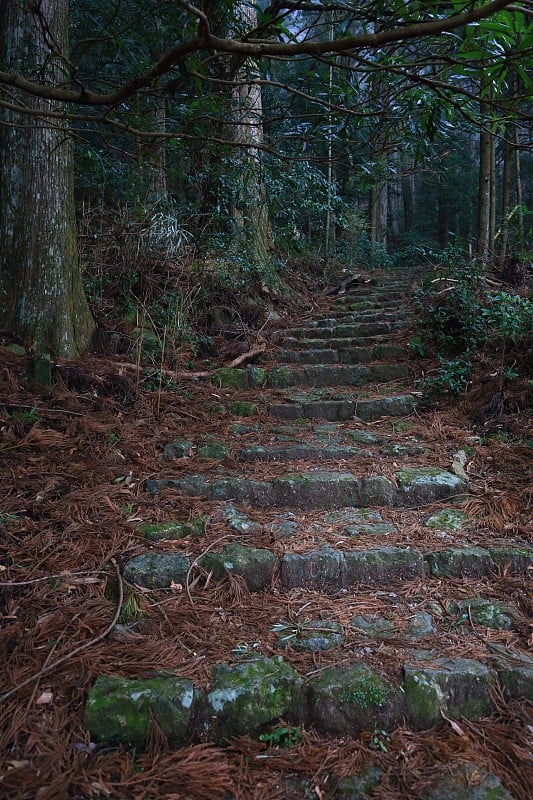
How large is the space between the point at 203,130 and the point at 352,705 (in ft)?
11.0

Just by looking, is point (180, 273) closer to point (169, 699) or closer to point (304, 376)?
point (304, 376)

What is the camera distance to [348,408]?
386cm

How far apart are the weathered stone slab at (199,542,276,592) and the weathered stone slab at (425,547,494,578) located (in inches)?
29.1

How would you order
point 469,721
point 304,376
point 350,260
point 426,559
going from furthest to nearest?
1. point 350,260
2. point 304,376
3. point 426,559
4. point 469,721

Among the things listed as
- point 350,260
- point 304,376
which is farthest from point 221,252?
point 350,260

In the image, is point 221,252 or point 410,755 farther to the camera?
point 221,252

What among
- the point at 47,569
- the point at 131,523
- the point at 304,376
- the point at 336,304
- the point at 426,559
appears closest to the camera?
the point at 47,569

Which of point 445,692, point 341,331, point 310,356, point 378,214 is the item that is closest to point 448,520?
point 445,692

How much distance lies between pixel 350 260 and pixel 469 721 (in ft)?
34.6

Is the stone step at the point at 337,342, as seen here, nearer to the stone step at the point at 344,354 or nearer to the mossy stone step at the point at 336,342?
the mossy stone step at the point at 336,342

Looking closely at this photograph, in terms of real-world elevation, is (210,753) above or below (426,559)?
below

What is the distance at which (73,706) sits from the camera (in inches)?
59.4

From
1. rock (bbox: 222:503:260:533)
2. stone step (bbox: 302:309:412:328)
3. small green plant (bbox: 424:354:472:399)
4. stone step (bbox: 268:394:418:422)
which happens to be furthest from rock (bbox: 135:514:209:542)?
stone step (bbox: 302:309:412:328)

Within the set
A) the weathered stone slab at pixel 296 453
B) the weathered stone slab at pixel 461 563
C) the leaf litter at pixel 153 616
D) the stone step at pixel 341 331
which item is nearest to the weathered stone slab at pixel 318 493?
the leaf litter at pixel 153 616
